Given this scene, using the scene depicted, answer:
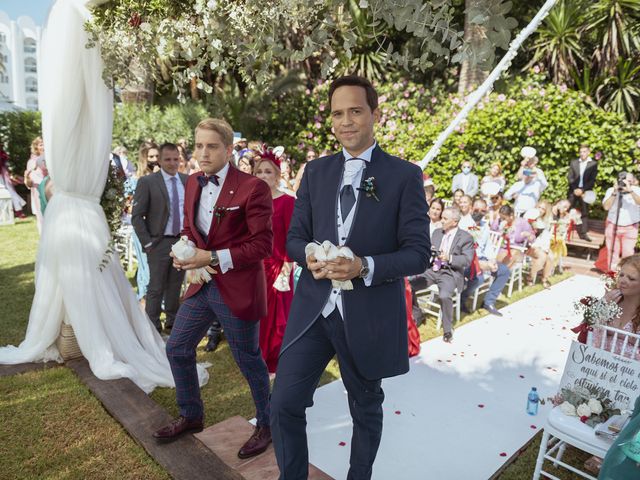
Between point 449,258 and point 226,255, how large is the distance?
400 centimetres

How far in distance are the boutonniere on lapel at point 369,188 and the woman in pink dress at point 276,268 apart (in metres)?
2.45

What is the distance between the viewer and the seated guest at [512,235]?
7.93 metres

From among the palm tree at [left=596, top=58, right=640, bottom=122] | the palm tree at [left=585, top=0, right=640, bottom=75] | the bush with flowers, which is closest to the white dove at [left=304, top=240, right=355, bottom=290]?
the bush with flowers

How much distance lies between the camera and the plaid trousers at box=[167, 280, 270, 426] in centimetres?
312

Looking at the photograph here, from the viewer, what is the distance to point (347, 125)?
7.61ft

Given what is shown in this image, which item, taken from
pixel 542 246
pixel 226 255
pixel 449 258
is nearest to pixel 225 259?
pixel 226 255

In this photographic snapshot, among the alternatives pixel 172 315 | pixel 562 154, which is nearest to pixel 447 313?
pixel 172 315

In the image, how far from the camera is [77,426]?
3.57 m

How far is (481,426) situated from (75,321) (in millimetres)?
3685

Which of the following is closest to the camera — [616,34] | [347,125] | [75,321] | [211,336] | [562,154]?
[347,125]

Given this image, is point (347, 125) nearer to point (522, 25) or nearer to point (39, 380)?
point (39, 380)

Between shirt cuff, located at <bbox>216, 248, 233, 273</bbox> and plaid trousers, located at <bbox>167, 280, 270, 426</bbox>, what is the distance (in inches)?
6.7

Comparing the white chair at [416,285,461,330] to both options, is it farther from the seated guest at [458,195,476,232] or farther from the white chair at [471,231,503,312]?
the seated guest at [458,195,476,232]

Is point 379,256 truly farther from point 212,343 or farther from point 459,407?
point 212,343
